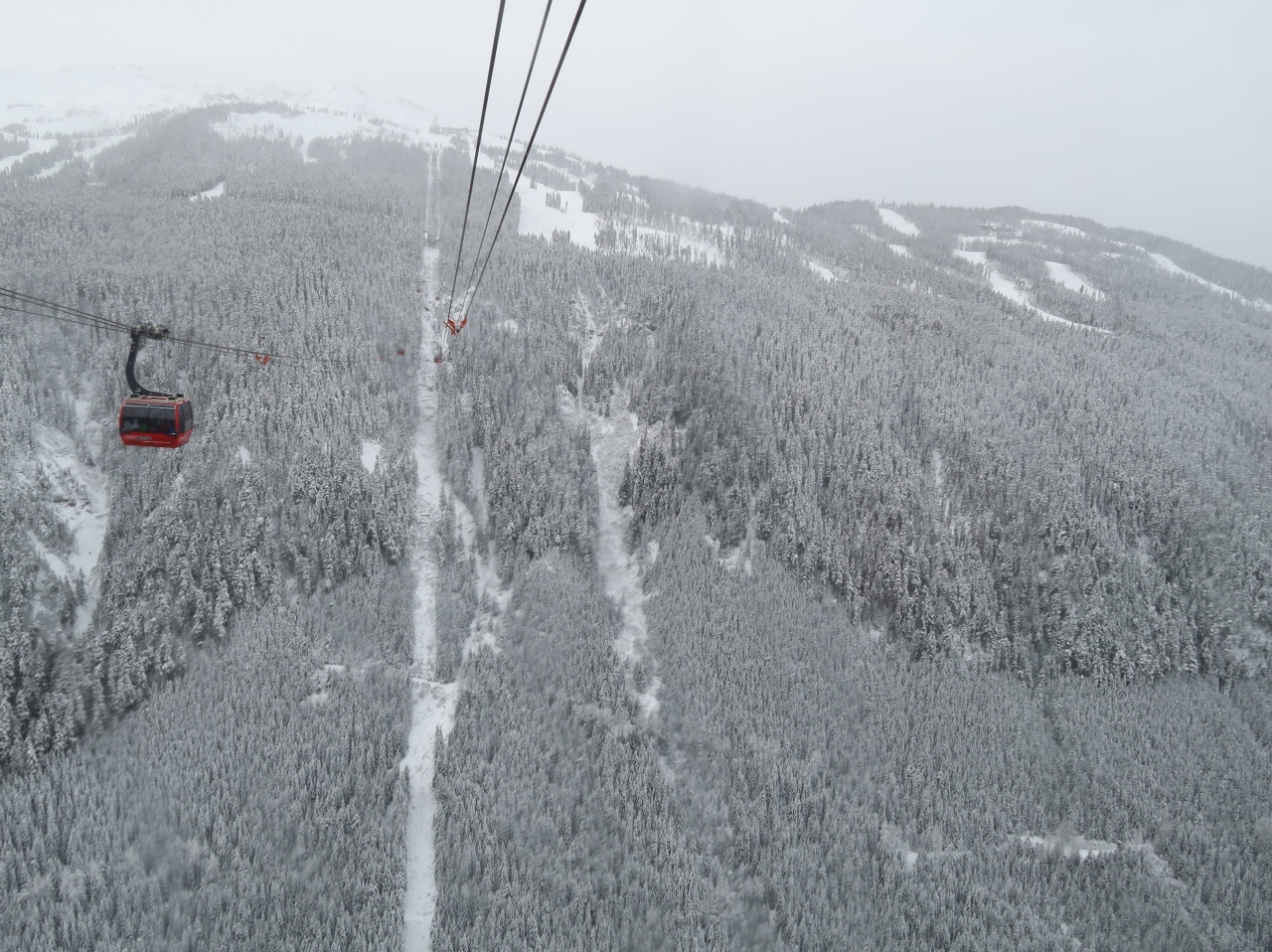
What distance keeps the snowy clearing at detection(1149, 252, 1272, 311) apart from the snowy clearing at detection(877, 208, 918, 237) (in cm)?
5340

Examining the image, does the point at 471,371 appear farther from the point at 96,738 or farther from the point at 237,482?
the point at 96,738

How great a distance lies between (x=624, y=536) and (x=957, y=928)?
35.6m

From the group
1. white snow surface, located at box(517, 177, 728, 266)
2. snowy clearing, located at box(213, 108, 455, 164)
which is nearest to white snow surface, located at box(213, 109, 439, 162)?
snowy clearing, located at box(213, 108, 455, 164)

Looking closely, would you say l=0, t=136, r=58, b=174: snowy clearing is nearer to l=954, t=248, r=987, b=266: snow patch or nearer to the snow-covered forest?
the snow-covered forest

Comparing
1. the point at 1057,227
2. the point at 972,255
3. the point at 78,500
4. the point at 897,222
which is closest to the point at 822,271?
the point at 972,255

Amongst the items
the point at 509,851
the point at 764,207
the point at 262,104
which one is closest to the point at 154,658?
the point at 509,851

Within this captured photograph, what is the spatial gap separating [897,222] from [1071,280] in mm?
49215

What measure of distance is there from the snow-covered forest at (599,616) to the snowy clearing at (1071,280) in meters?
41.8

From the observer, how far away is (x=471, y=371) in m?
65.6

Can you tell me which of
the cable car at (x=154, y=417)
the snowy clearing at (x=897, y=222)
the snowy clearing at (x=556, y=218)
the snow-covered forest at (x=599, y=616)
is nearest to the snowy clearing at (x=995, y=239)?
the snowy clearing at (x=897, y=222)

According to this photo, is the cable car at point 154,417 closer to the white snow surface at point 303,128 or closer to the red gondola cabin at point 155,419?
the red gondola cabin at point 155,419

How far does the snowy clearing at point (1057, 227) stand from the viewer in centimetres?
15843

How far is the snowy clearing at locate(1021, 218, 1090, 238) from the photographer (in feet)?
520

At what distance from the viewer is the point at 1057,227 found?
16375cm
